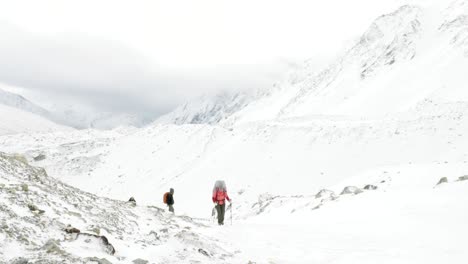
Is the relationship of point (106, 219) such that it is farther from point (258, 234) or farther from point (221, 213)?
point (221, 213)

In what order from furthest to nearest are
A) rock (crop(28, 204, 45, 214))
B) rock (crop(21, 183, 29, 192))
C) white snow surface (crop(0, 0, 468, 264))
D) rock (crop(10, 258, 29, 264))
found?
1. rock (crop(21, 183, 29, 192))
2. white snow surface (crop(0, 0, 468, 264))
3. rock (crop(28, 204, 45, 214))
4. rock (crop(10, 258, 29, 264))

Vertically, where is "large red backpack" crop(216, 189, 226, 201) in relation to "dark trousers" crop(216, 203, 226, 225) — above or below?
above

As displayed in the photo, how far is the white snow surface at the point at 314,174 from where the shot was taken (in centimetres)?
958

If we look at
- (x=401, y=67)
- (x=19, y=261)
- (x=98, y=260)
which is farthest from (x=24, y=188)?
(x=401, y=67)

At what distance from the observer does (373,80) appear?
108 meters

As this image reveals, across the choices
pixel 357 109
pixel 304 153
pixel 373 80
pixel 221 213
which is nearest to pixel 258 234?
pixel 221 213

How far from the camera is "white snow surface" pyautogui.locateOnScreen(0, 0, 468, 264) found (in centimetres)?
958

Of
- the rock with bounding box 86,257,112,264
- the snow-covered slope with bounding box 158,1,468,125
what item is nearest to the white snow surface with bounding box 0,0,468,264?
the rock with bounding box 86,257,112,264

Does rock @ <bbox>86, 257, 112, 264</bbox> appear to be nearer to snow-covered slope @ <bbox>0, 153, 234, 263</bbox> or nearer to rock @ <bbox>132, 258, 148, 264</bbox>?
snow-covered slope @ <bbox>0, 153, 234, 263</bbox>

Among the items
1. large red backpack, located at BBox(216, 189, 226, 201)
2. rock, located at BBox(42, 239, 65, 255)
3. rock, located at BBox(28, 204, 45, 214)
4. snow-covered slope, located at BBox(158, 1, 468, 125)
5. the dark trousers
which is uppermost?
snow-covered slope, located at BBox(158, 1, 468, 125)

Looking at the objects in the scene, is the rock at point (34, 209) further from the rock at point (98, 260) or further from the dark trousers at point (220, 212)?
the dark trousers at point (220, 212)

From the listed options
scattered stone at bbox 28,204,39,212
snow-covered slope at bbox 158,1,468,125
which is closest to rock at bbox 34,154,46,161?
snow-covered slope at bbox 158,1,468,125

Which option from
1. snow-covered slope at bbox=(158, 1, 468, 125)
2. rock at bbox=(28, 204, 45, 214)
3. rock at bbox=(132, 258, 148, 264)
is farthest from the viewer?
snow-covered slope at bbox=(158, 1, 468, 125)

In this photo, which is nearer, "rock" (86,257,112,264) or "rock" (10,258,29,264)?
"rock" (10,258,29,264)
